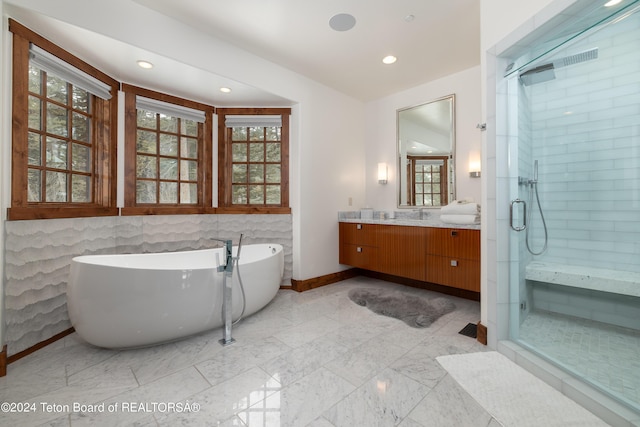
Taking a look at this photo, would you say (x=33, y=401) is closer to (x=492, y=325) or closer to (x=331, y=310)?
(x=331, y=310)

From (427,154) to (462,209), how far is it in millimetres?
A: 1088

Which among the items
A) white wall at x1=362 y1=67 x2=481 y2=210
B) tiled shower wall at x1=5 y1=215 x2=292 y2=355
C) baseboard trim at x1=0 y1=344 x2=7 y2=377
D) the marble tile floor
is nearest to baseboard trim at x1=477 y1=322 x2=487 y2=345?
the marble tile floor

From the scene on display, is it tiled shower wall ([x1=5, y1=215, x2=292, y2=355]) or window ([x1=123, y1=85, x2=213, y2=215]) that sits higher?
window ([x1=123, y1=85, x2=213, y2=215])

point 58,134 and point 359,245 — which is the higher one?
point 58,134

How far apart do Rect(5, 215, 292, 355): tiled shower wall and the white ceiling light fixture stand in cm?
240

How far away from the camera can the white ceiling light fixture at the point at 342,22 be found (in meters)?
2.27

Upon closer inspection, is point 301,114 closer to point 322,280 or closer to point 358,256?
point 358,256

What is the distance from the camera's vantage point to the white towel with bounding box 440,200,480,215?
2553 millimetres

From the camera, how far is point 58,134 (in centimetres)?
221

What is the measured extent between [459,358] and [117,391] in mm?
2034

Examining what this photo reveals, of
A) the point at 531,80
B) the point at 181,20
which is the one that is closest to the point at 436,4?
the point at 531,80

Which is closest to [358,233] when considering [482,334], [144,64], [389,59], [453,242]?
[453,242]

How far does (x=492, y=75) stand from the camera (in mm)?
1896

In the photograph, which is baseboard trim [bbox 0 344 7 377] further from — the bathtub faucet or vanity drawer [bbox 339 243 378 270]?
vanity drawer [bbox 339 243 378 270]
